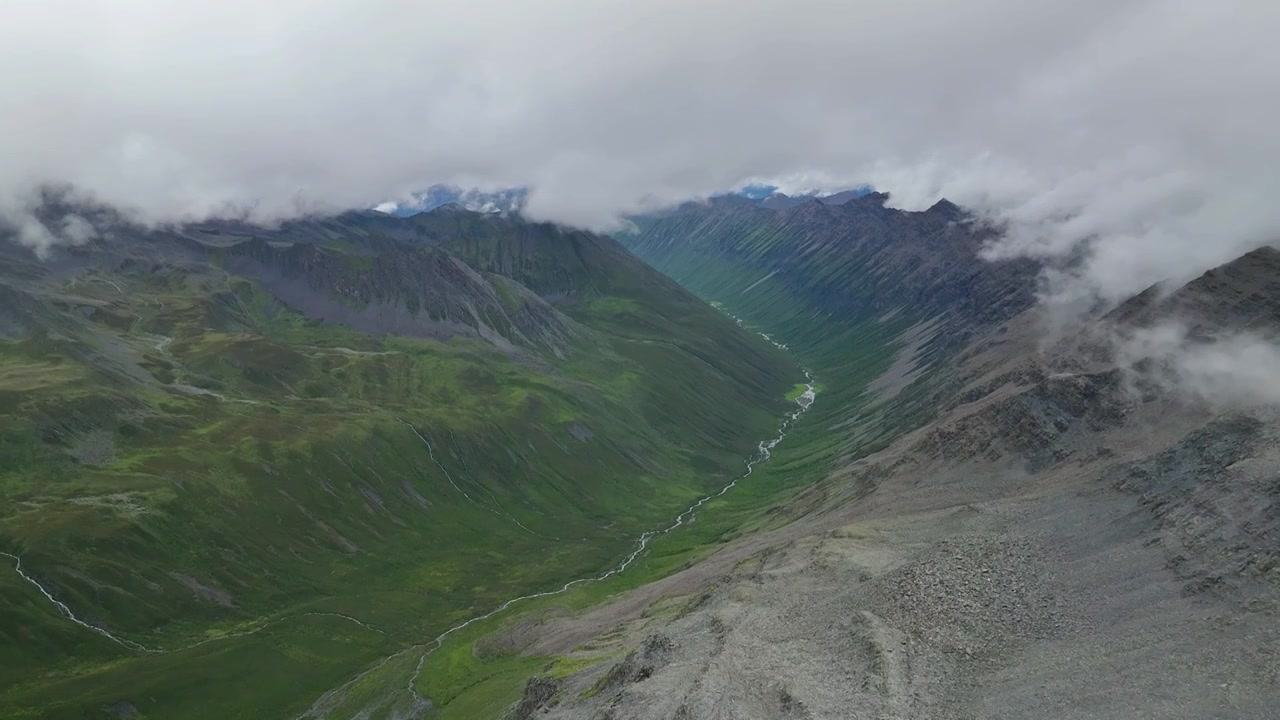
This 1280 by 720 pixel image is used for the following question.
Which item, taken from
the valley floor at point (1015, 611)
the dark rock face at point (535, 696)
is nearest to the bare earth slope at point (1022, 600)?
the valley floor at point (1015, 611)

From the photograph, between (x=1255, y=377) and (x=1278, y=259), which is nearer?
(x=1255, y=377)

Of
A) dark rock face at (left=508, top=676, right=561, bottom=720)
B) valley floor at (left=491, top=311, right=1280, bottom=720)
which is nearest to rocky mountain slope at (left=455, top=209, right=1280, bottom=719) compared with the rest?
valley floor at (left=491, top=311, right=1280, bottom=720)

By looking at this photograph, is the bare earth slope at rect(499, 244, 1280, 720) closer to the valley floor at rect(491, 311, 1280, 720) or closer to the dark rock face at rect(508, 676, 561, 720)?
the valley floor at rect(491, 311, 1280, 720)

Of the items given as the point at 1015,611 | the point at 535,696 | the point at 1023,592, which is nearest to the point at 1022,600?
the point at 1023,592

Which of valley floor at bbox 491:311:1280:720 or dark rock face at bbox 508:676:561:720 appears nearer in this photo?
valley floor at bbox 491:311:1280:720

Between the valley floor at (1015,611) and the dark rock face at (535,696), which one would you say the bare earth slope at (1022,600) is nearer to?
the valley floor at (1015,611)

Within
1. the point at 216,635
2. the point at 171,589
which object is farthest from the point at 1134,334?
the point at 171,589

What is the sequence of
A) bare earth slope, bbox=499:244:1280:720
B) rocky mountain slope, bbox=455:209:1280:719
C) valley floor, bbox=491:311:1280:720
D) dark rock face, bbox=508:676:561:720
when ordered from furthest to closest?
1. dark rock face, bbox=508:676:561:720
2. rocky mountain slope, bbox=455:209:1280:719
3. bare earth slope, bbox=499:244:1280:720
4. valley floor, bbox=491:311:1280:720

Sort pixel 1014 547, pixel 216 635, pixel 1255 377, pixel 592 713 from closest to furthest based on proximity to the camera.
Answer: pixel 592 713 → pixel 1014 547 → pixel 1255 377 → pixel 216 635

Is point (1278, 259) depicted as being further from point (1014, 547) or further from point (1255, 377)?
point (1014, 547)
